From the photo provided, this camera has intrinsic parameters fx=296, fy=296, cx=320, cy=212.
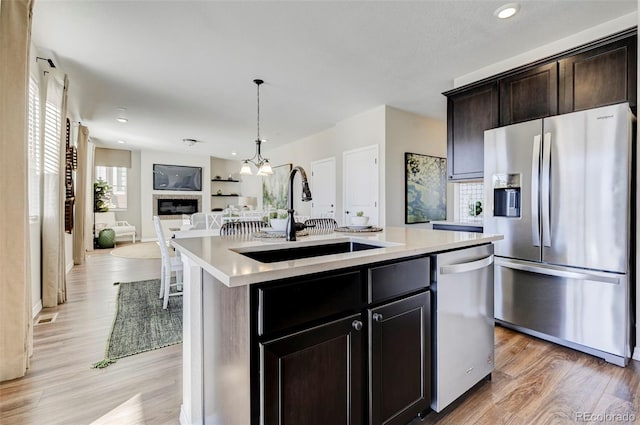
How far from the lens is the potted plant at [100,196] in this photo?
7496mm

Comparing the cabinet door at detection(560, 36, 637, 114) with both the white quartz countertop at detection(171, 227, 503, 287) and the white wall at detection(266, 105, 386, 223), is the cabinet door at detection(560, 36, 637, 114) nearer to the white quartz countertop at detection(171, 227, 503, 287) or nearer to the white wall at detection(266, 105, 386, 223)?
the white quartz countertop at detection(171, 227, 503, 287)

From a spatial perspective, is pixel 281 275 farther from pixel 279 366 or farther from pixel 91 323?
pixel 91 323

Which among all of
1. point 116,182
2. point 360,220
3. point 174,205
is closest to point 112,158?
point 116,182

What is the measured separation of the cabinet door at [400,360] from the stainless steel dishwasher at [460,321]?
0.06 meters

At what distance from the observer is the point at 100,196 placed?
7613 millimetres

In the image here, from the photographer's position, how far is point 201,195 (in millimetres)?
9328

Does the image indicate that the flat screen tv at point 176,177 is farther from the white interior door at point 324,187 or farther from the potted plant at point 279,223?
the potted plant at point 279,223

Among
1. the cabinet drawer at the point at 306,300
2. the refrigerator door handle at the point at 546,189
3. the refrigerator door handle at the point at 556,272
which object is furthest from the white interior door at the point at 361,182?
the cabinet drawer at the point at 306,300

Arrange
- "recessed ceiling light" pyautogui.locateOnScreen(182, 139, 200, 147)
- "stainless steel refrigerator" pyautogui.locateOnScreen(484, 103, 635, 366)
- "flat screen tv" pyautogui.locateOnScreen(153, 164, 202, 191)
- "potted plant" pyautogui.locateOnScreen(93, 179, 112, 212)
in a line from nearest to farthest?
"stainless steel refrigerator" pyautogui.locateOnScreen(484, 103, 635, 366) → "recessed ceiling light" pyautogui.locateOnScreen(182, 139, 200, 147) → "potted plant" pyautogui.locateOnScreen(93, 179, 112, 212) → "flat screen tv" pyautogui.locateOnScreen(153, 164, 202, 191)

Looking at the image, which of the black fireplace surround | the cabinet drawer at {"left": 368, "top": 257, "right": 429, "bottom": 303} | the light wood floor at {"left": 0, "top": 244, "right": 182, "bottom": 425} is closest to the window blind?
the black fireplace surround

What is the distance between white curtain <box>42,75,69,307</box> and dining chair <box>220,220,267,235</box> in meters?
2.45

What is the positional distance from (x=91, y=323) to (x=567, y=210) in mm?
4214

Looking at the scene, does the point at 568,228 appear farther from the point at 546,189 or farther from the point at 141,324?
the point at 141,324

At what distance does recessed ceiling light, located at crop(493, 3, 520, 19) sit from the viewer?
88.3 inches
